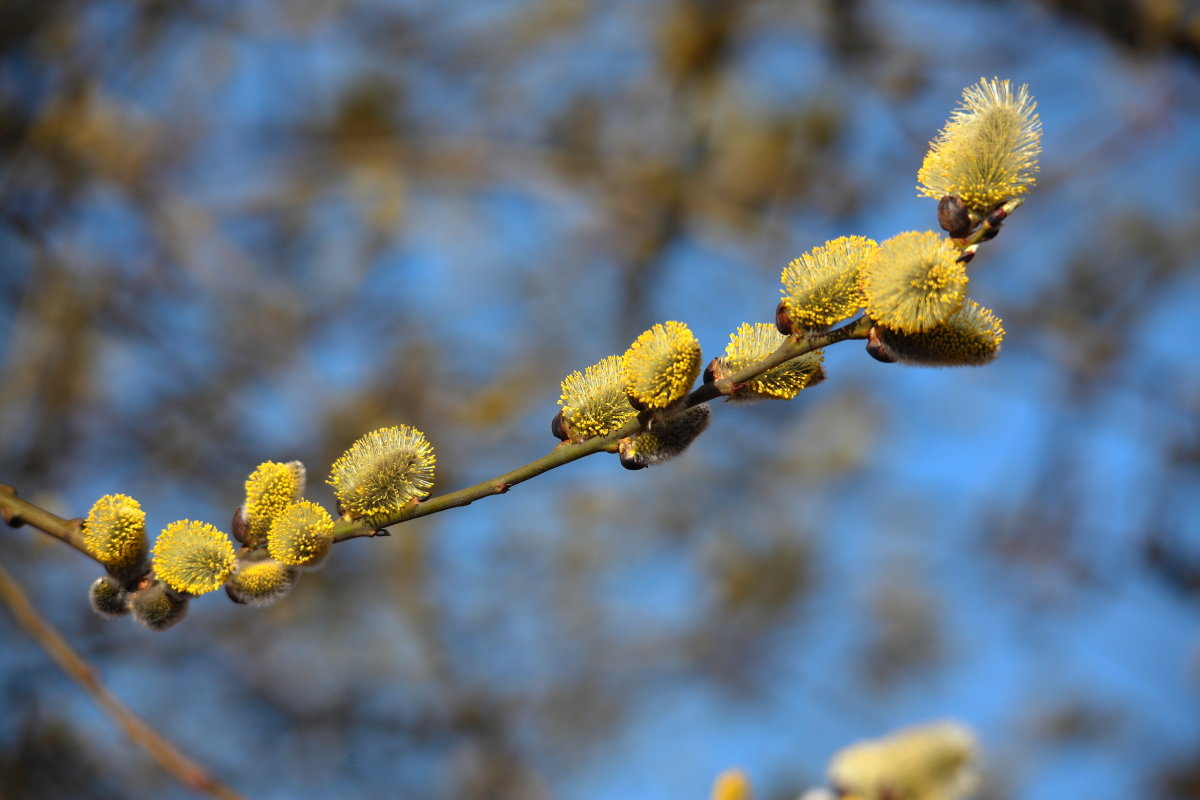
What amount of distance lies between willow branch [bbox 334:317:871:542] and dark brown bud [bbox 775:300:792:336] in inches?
0.4

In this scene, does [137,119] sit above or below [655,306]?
above

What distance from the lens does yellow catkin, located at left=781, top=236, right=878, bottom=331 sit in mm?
965

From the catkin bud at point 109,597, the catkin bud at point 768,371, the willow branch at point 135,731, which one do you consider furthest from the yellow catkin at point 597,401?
the willow branch at point 135,731

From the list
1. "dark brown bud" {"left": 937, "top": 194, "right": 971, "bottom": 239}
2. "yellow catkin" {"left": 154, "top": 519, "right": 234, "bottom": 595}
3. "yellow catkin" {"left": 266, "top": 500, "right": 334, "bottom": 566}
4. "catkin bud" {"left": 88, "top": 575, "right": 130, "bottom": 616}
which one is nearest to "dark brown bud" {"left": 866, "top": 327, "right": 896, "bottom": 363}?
"dark brown bud" {"left": 937, "top": 194, "right": 971, "bottom": 239}

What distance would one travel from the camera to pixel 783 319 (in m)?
0.99

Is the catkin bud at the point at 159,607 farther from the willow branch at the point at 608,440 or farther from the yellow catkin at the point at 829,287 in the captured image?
the yellow catkin at the point at 829,287

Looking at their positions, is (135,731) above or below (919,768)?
above

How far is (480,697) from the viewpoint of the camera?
4.65m

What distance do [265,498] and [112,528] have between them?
0.18 m

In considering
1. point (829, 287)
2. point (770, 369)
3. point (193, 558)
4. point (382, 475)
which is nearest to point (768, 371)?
point (770, 369)

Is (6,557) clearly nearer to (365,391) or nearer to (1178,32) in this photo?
(365,391)

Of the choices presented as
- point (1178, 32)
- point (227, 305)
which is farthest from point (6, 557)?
point (1178, 32)

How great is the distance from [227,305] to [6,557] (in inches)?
60.4

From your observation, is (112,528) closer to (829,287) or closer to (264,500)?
(264,500)
